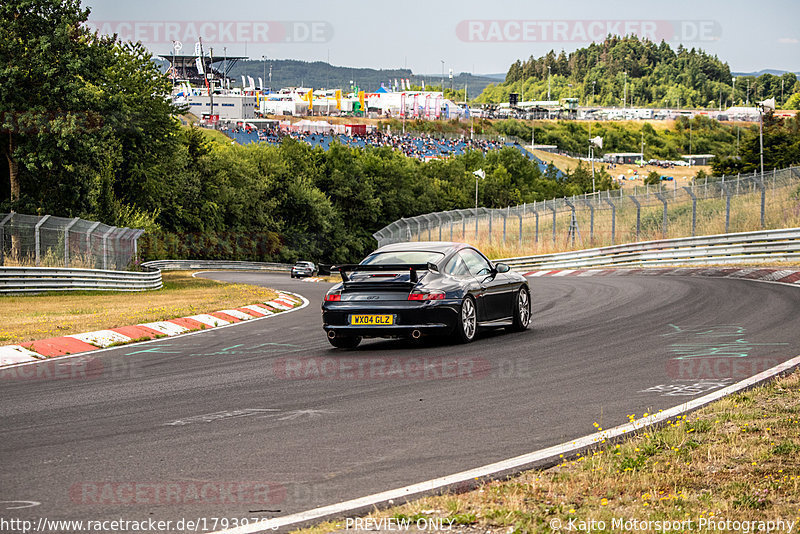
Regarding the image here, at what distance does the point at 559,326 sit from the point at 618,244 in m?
24.0

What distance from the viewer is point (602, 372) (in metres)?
9.35

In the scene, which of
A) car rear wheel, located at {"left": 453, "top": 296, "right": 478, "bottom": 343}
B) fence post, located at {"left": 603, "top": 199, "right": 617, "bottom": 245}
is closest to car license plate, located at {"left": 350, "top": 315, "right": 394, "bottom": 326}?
car rear wheel, located at {"left": 453, "top": 296, "right": 478, "bottom": 343}

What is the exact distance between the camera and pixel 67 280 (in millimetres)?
26484

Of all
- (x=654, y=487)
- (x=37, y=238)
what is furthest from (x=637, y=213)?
(x=654, y=487)

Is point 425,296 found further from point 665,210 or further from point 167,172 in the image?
point 167,172

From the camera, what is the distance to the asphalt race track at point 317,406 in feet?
17.7

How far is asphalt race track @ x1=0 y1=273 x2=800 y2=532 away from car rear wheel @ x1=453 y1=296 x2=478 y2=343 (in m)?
0.25

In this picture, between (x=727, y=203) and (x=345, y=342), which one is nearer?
(x=345, y=342)

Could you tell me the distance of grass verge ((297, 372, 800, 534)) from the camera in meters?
4.50

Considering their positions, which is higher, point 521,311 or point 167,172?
point 167,172

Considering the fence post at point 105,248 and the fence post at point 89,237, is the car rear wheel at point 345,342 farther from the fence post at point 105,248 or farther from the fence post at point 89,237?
the fence post at point 105,248

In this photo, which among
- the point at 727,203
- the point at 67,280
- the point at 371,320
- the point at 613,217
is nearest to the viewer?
the point at 371,320

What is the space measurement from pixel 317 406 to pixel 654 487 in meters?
3.44

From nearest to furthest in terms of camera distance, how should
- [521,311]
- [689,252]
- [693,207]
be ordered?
[521,311], [689,252], [693,207]
